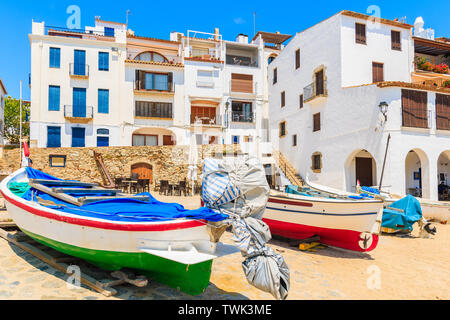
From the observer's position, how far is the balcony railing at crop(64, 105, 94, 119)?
74.2ft

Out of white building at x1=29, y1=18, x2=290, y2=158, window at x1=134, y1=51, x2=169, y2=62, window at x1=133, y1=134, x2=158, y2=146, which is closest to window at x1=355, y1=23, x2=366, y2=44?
white building at x1=29, y1=18, x2=290, y2=158

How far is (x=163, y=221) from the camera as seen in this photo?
144 inches

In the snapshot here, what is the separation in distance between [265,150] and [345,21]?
1080 centimetres

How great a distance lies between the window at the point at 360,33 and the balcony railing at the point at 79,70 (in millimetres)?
20450

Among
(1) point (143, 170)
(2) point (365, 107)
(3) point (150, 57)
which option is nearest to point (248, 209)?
(2) point (365, 107)

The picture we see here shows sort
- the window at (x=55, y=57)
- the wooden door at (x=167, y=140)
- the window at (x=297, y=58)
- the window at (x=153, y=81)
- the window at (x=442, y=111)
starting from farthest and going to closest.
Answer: the wooden door at (x=167, y=140) → the window at (x=153, y=81) → the window at (x=55, y=57) → the window at (x=297, y=58) → the window at (x=442, y=111)

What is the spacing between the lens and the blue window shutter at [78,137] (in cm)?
2278

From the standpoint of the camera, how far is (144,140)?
25312mm

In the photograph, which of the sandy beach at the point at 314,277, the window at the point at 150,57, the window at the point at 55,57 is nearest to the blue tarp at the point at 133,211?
the sandy beach at the point at 314,277

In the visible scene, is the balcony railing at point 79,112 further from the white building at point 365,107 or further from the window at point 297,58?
the window at point 297,58

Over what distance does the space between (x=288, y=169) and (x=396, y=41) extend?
36.0 ft

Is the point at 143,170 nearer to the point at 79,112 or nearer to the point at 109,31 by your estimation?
the point at 79,112
